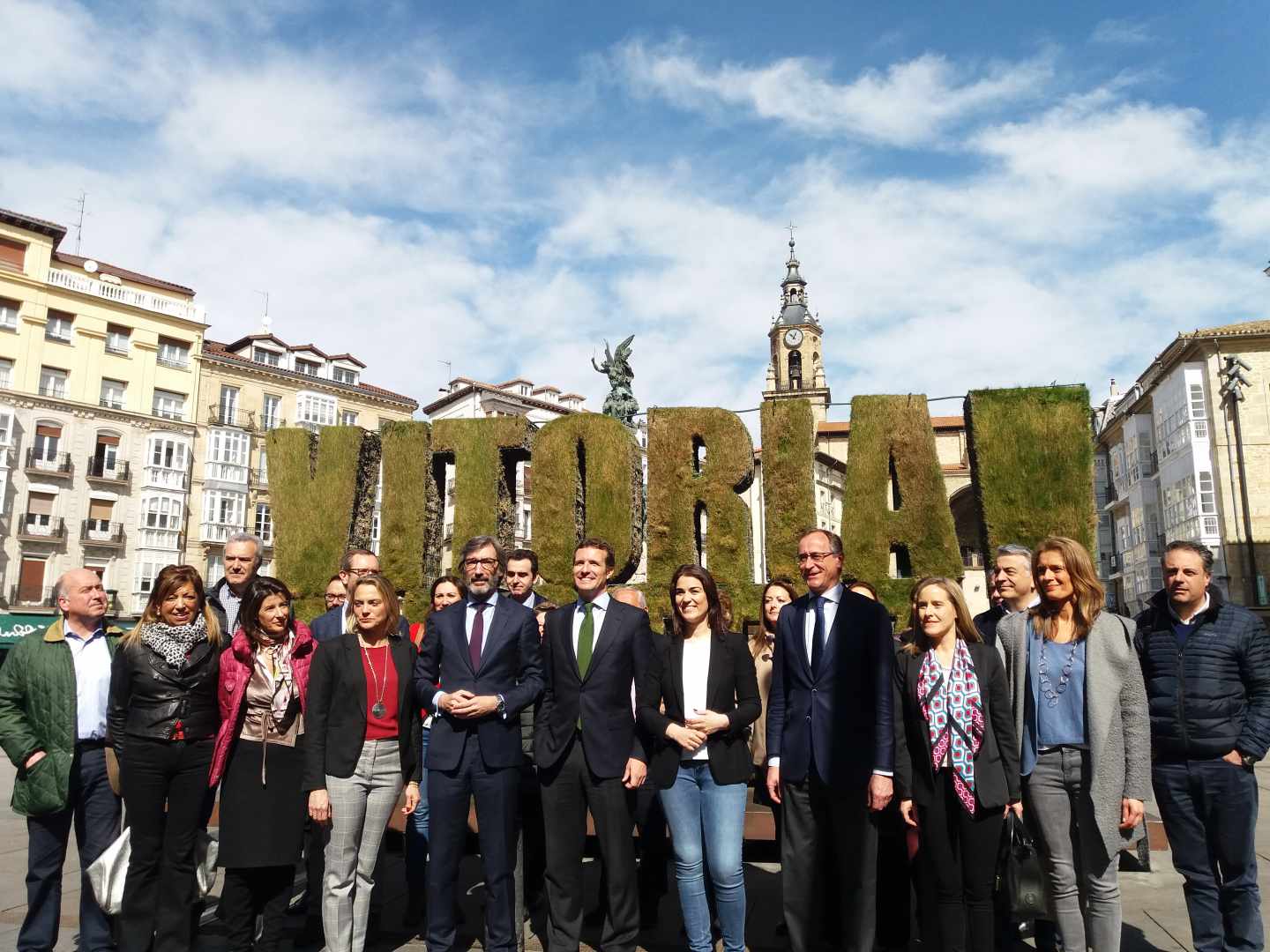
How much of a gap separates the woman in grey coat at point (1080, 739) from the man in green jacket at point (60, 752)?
5251 mm

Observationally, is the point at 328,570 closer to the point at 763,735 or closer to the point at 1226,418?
the point at 763,735

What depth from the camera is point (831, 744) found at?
4.68 metres

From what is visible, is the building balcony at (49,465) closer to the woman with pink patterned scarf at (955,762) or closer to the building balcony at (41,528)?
the building balcony at (41,528)

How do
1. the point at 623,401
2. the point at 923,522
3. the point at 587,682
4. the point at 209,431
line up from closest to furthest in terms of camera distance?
1. the point at 587,682
2. the point at 923,522
3. the point at 623,401
4. the point at 209,431

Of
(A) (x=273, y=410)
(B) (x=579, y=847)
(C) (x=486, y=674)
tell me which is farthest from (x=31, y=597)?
(B) (x=579, y=847)

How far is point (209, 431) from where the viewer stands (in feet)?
140

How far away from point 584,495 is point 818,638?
7959mm

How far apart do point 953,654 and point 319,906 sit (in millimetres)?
4292

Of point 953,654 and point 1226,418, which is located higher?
point 1226,418

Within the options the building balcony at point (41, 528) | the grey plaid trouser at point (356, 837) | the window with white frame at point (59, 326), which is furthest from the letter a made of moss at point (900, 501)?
the window with white frame at point (59, 326)

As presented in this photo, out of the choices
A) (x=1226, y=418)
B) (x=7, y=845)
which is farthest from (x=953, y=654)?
(x=1226, y=418)

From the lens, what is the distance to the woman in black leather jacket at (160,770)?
4770 mm

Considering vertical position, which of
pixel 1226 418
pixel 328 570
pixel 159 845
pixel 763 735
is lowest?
pixel 159 845

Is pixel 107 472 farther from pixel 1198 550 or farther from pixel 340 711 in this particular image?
pixel 1198 550
